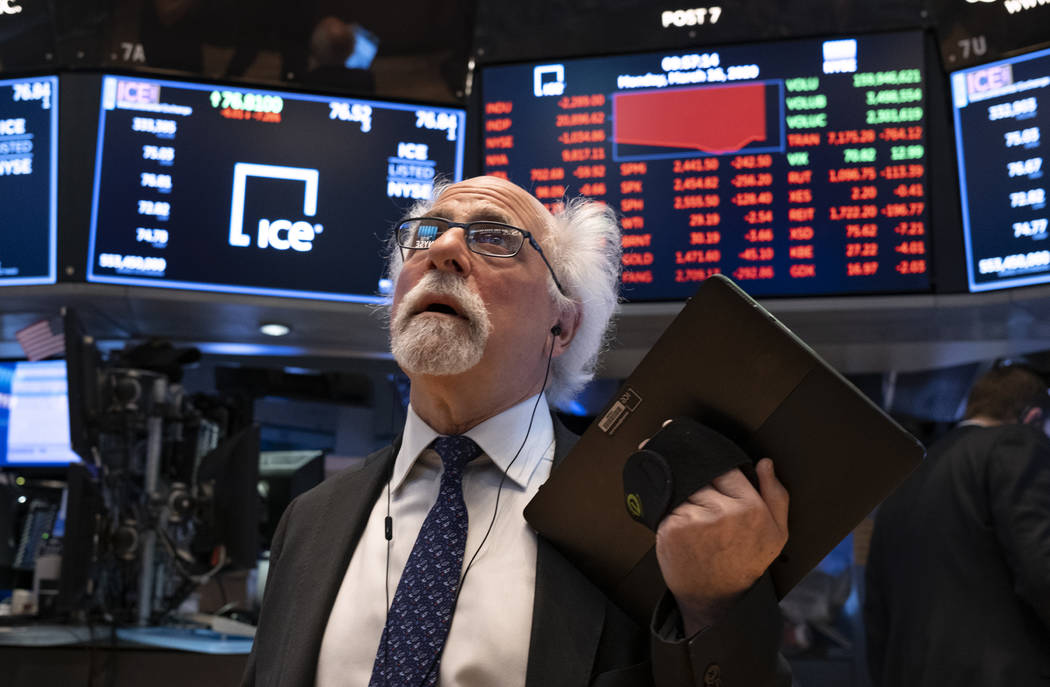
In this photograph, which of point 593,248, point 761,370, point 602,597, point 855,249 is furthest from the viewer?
point 855,249

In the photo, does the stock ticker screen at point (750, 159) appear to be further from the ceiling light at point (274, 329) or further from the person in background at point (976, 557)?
the ceiling light at point (274, 329)

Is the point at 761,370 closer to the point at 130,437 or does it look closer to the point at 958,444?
the point at 958,444

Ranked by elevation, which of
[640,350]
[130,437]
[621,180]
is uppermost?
[621,180]

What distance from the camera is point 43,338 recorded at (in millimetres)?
3334

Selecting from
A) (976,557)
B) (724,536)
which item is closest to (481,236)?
(724,536)

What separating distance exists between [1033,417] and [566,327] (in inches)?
80.7

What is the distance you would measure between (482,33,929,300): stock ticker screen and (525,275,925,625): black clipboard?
6.42 feet

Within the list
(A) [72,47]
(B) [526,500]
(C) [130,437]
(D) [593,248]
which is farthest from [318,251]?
(B) [526,500]

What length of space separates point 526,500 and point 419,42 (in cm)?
238

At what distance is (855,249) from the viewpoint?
9.91 feet

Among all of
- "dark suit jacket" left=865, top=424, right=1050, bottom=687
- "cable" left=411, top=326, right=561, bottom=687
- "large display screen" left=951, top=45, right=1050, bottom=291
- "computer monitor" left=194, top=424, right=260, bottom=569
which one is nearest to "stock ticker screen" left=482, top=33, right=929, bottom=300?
"large display screen" left=951, top=45, right=1050, bottom=291

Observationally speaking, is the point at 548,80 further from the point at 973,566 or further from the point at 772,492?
the point at 772,492

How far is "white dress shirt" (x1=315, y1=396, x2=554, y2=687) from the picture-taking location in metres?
1.23

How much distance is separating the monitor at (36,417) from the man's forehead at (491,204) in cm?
303
